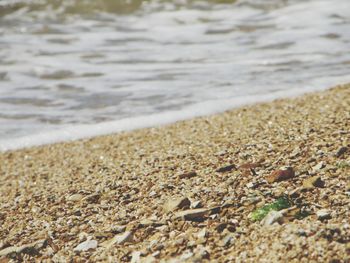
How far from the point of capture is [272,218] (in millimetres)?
3117

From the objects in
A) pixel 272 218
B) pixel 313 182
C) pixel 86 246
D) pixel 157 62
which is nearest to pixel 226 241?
pixel 272 218

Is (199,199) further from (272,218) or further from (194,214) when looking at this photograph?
(272,218)

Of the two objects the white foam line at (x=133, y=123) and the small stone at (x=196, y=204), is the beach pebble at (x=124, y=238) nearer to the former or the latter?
the small stone at (x=196, y=204)

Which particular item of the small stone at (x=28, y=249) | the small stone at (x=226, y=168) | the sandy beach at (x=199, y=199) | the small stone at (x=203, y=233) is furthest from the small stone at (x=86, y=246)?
the small stone at (x=226, y=168)

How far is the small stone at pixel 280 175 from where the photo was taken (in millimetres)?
3721

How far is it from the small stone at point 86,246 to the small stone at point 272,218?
112 centimetres

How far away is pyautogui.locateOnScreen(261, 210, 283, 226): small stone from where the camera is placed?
3096 millimetres

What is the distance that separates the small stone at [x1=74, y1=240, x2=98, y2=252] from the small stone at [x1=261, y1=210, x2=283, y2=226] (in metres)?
1.12

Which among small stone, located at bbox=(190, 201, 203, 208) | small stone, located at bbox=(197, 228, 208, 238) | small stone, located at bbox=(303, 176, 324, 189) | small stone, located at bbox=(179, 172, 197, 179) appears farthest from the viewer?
small stone, located at bbox=(179, 172, 197, 179)

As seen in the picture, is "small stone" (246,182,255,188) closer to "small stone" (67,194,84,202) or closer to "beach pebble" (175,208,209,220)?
"beach pebble" (175,208,209,220)

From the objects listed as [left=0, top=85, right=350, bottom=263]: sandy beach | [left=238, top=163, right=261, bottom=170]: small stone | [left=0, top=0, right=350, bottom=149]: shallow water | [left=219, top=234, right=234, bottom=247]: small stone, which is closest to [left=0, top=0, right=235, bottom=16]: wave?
[left=0, top=0, right=350, bottom=149]: shallow water

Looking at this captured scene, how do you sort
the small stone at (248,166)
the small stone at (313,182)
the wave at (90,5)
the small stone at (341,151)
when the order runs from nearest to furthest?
the small stone at (313,182), the small stone at (341,151), the small stone at (248,166), the wave at (90,5)

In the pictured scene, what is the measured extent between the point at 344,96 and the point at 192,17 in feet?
38.1

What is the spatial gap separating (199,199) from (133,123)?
4.32 m
